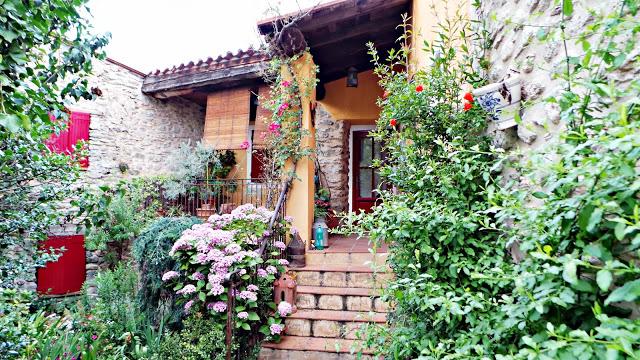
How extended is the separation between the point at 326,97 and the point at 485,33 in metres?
4.93

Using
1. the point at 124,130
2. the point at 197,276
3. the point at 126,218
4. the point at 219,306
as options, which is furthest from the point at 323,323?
the point at 124,130

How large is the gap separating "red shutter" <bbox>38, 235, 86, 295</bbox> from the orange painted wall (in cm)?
571

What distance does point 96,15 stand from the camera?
2.07 metres

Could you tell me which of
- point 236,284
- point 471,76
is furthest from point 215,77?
point 471,76

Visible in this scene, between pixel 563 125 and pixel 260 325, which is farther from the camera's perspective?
pixel 260 325

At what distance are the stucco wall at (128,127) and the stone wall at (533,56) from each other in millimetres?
6774

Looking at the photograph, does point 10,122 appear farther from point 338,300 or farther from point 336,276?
point 336,276

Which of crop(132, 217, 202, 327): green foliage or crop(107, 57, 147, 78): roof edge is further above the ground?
crop(107, 57, 147, 78): roof edge

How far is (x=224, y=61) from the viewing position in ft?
21.1

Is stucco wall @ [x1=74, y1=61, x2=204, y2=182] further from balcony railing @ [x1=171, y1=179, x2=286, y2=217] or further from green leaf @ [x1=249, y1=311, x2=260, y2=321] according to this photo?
green leaf @ [x1=249, y1=311, x2=260, y2=321]

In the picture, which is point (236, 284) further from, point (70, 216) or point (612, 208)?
point (612, 208)

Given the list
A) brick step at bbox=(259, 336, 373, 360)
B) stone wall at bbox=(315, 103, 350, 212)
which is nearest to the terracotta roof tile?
stone wall at bbox=(315, 103, 350, 212)

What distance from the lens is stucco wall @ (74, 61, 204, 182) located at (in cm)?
661

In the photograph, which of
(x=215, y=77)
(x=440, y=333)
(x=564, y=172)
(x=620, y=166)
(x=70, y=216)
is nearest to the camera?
(x=620, y=166)
